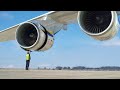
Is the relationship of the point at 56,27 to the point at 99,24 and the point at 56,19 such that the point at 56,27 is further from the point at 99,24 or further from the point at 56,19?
the point at 99,24

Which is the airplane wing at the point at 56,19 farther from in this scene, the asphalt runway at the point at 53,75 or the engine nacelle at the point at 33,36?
the asphalt runway at the point at 53,75

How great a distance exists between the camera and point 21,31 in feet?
24.1

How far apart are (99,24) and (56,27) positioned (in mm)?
1635

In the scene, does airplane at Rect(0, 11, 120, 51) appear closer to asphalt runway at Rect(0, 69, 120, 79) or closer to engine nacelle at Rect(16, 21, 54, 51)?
engine nacelle at Rect(16, 21, 54, 51)

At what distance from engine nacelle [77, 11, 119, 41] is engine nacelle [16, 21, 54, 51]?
0.93 meters

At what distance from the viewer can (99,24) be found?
21.8ft

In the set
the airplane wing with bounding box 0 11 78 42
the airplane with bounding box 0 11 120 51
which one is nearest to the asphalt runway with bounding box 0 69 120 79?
the airplane with bounding box 0 11 120 51

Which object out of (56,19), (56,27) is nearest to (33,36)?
(56,19)

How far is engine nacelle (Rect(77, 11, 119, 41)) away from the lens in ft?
21.2

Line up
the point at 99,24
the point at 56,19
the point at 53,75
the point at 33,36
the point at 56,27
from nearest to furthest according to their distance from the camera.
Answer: the point at 99,24
the point at 53,75
the point at 33,36
the point at 56,19
the point at 56,27
